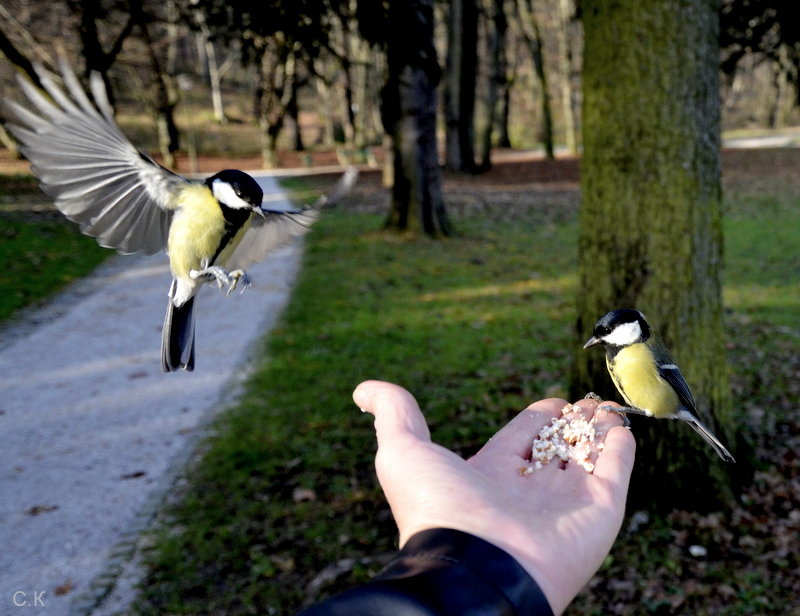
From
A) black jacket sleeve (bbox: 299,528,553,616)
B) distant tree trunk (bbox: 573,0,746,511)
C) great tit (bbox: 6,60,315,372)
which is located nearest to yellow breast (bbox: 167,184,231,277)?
great tit (bbox: 6,60,315,372)

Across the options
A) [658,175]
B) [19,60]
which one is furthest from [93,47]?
[658,175]

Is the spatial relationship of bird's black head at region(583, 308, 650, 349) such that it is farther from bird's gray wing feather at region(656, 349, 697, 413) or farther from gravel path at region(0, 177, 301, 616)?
gravel path at region(0, 177, 301, 616)

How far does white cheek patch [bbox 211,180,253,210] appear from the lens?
1.23 meters

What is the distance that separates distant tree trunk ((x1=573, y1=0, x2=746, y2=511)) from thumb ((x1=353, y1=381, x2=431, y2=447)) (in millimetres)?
2417

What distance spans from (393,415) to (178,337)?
2.89 feet

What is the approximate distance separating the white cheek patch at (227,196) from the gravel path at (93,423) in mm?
1153

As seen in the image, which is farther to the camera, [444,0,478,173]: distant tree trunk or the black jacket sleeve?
[444,0,478,173]: distant tree trunk

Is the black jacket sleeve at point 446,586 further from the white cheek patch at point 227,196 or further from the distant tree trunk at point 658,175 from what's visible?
the distant tree trunk at point 658,175

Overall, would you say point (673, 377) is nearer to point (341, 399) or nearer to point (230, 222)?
point (230, 222)

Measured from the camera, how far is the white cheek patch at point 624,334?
6.09 feet

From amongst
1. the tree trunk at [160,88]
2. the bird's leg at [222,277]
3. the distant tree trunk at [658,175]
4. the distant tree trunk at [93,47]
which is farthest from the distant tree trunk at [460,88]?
the bird's leg at [222,277]

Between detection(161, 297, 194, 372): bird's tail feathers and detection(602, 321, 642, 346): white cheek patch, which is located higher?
detection(161, 297, 194, 372): bird's tail feathers

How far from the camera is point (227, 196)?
50.1 inches

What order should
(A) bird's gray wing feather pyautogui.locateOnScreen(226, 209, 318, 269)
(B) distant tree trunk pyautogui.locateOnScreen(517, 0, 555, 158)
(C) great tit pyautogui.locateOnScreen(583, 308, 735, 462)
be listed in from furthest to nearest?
(B) distant tree trunk pyautogui.locateOnScreen(517, 0, 555, 158), (C) great tit pyautogui.locateOnScreen(583, 308, 735, 462), (A) bird's gray wing feather pyautogui.locateOnScreen(226, 209, 318, 269)
